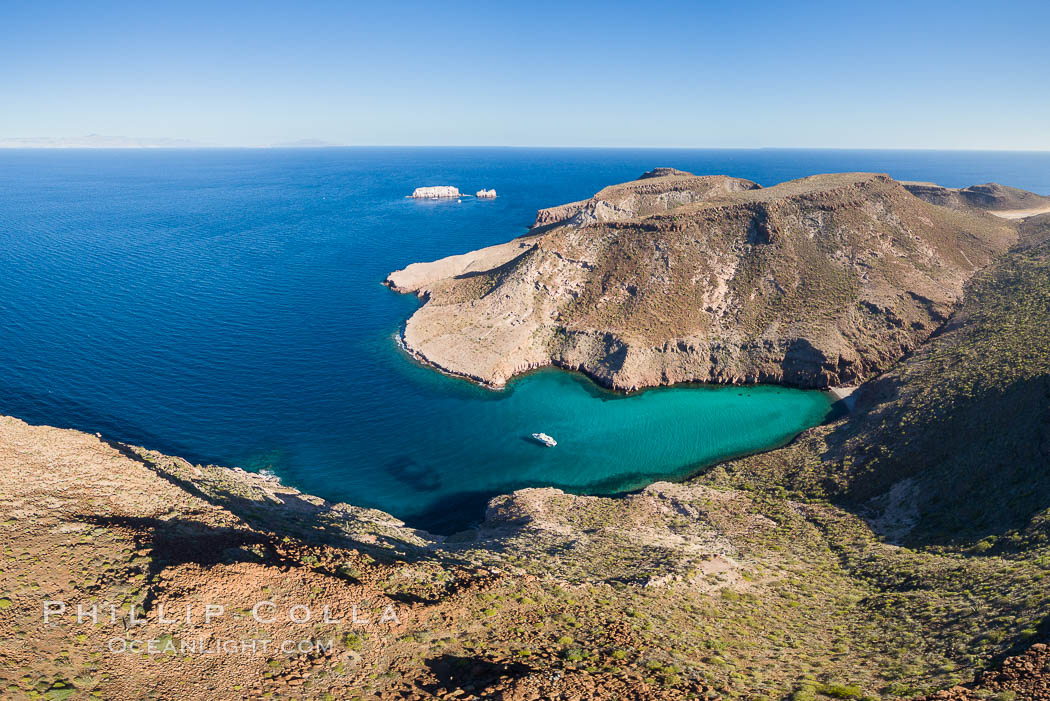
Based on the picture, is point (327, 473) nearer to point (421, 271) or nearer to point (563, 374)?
point (563, 374)

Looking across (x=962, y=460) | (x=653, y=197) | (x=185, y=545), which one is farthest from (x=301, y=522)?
(x=653, y=197)

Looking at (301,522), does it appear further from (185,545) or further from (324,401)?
(324,401)

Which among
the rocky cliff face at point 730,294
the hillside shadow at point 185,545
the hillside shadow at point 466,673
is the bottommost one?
the hillside shadow at point 466,673

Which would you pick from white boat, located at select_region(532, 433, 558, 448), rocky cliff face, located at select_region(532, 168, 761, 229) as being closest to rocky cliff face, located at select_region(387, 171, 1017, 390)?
white boat, located at select_region(532, 433, 558, 448)

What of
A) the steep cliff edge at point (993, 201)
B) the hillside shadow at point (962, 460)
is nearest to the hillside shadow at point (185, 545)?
the hillside shadow at point (962, 460)

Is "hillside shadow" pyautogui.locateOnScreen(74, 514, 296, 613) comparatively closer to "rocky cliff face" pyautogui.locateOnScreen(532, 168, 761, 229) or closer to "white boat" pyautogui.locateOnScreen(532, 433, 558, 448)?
"white boat" pyautogui.locateOnScreen(532, 433, 558, 448)

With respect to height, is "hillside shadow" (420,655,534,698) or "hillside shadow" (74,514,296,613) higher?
"hillside shadow" (74,514,296,613)

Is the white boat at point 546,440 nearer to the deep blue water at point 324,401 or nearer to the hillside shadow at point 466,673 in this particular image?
the deep blue water at point 324,401

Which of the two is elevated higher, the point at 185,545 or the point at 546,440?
the point at 185,545
